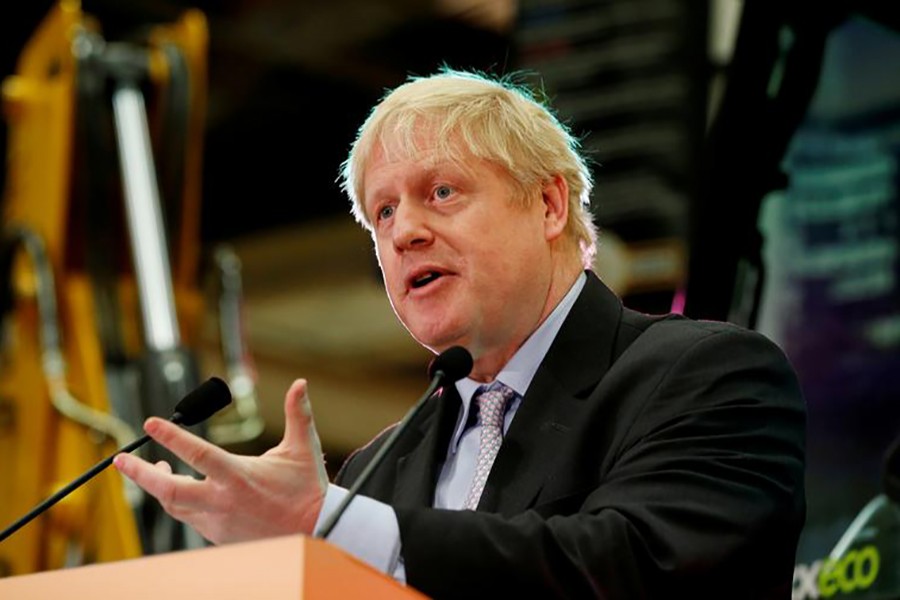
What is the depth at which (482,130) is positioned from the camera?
239 cm

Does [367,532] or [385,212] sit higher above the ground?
[385,212]

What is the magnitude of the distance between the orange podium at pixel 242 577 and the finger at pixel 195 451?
0.42 feet

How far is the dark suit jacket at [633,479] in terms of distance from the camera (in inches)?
72.4

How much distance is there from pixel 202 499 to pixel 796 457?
0.80 m

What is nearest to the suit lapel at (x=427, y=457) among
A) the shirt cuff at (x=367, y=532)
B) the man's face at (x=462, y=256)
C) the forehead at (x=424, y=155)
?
the man's face at (x=462, y=256)

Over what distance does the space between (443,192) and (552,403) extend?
1.25 ft

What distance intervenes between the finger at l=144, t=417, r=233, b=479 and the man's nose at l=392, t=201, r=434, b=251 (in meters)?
0.73

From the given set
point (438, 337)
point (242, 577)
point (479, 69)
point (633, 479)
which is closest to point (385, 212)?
point (438, 337)

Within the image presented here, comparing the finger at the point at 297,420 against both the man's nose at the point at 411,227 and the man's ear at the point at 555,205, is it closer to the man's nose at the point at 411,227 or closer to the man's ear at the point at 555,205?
the man's nose at the point at 411,227

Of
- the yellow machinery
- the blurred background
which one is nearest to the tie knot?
the blurred background

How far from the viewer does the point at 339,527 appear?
1.80 meters

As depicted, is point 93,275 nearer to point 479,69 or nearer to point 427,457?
point 479,69

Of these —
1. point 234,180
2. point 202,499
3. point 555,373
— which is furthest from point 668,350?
point 234,180

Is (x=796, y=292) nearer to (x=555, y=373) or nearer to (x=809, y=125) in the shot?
(x=809, y=125)
